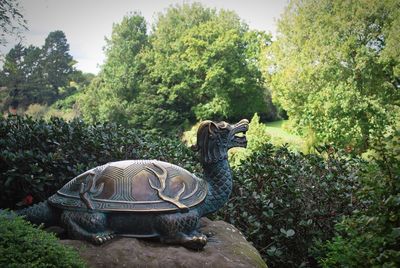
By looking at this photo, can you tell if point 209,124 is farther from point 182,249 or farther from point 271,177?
point 271,177

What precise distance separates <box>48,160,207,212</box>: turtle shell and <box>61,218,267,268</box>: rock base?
0.93 feet

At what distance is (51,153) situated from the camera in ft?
14.4

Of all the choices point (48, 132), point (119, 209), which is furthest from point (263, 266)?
point (48, 132)

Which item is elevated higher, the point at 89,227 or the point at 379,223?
the point at 379,223

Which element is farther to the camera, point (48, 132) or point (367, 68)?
point (367, 68)

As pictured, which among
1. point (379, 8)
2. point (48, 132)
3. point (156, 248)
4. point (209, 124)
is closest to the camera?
point (156, 248)

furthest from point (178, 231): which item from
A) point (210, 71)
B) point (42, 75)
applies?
point (42, 75)

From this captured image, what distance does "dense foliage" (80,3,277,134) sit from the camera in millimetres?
24312

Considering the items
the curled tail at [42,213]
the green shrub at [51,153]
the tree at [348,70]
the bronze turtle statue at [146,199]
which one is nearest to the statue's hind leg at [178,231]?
the bronze turtle statue at [146,199]

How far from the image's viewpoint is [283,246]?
4320mm

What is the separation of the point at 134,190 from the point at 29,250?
1013mm

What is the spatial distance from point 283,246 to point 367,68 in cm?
1223

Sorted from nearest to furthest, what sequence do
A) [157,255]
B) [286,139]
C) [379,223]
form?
1. [379,223]
2. [157,255]
3. [286,139]

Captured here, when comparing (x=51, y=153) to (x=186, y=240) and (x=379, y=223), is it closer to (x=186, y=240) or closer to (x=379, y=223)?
(x=186, y=240)
